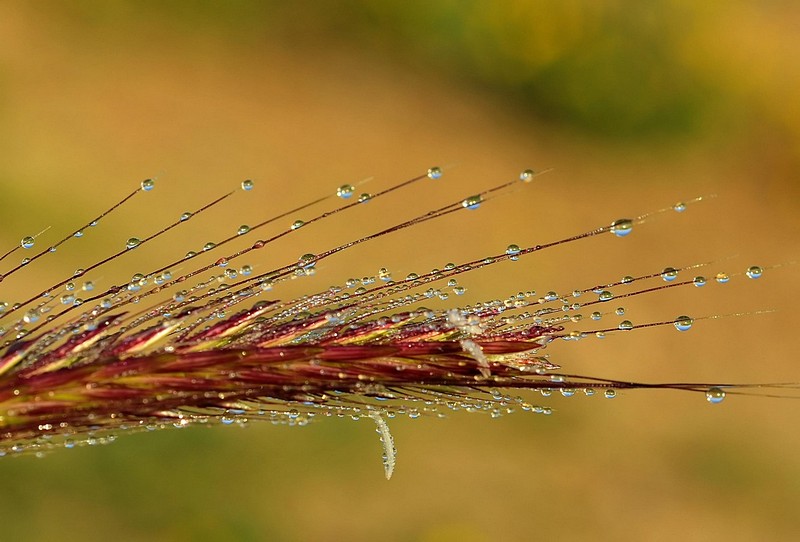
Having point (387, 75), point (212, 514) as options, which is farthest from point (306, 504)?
point (387, 75)

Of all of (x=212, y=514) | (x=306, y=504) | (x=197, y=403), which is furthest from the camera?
(x=306, y=504)

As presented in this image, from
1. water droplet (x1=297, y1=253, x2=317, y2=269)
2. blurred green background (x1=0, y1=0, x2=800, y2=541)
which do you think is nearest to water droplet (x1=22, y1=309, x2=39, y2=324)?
water droplet (x1=297, y1=253, x2=317, y2=269)

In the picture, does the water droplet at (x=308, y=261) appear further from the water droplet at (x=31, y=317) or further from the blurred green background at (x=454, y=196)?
the blurred green background at (x=454, y=196)

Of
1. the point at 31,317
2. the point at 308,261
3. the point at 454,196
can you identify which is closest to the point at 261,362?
the point at 308,261

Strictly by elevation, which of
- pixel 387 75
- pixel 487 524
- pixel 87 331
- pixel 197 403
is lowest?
pixel 197 403

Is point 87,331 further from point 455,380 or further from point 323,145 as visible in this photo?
point 323,145

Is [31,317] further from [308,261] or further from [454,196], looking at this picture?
[454,196]

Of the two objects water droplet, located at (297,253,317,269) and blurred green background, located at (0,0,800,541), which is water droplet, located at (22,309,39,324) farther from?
blurred green background, located at (0,0,800,541)

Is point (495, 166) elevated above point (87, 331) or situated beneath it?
elevated above
